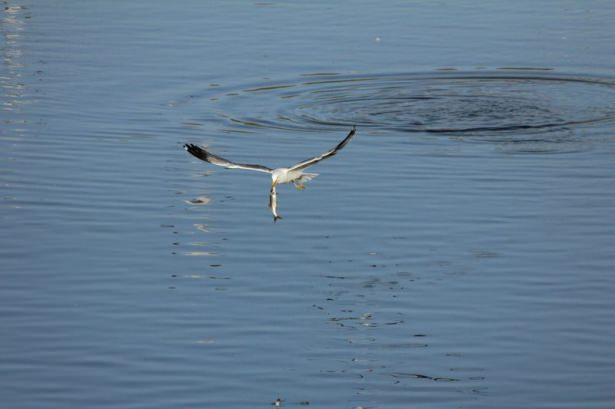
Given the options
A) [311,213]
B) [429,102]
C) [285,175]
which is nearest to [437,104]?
[429,102]

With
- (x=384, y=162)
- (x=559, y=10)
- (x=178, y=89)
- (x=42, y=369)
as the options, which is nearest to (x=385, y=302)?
(x=42, y=369)

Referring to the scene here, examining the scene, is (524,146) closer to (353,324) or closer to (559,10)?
(353,324)

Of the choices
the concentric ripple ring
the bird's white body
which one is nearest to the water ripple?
the concentric ripple ring

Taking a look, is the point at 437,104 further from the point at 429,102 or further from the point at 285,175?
the point at 285,175

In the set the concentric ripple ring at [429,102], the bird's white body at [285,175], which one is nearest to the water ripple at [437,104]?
the concentric ripple ring at [429,102]

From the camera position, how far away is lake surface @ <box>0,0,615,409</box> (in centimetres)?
1057

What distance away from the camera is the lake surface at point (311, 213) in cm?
1057

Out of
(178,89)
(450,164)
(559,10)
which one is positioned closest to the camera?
(450,164)

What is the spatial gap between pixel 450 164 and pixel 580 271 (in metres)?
3.98

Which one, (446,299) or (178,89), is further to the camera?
Answer: (178,89)

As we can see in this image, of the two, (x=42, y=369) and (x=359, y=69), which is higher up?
(x=359, y=69)

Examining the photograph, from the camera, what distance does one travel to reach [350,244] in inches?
530

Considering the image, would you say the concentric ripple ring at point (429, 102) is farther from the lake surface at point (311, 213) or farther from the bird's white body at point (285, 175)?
the bird's white body at point (285, 175)

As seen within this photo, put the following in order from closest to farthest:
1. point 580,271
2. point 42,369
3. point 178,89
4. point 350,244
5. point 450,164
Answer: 1. point 42,369
2. point 580,271
3. point 350,244
4. point 450,164
5. point 178,89
